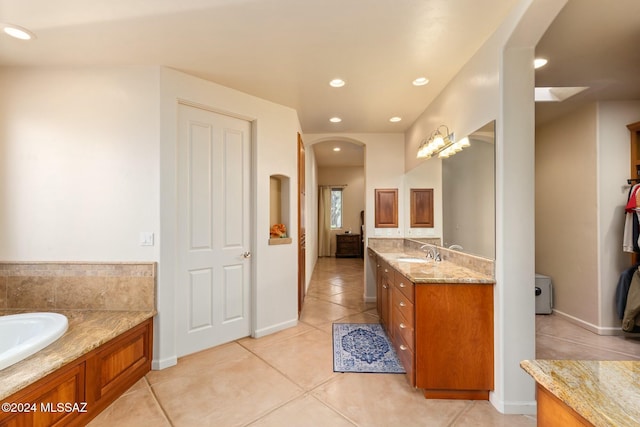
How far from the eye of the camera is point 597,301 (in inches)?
128

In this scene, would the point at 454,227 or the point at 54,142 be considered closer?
the point at 54,142

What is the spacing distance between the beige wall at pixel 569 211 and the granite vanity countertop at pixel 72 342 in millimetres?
4703

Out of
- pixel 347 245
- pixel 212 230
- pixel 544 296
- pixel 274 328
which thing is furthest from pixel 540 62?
pixel 347 245

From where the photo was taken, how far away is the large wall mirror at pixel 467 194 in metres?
2.14

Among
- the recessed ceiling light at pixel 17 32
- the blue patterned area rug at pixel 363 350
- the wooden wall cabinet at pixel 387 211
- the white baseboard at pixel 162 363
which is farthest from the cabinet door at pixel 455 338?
the recessed ceiling light at pixel 17 32

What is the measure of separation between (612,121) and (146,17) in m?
4.67

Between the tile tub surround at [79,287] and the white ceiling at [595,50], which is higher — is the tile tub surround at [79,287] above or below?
below

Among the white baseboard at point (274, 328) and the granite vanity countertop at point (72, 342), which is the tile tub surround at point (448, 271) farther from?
the granite vanity countertop at point (72, 342)

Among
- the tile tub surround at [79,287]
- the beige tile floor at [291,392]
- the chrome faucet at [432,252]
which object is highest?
the chrome faucet at [432,252]

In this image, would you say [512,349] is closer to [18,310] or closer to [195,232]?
[195,232]

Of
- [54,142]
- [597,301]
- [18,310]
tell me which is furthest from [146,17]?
[597,301]

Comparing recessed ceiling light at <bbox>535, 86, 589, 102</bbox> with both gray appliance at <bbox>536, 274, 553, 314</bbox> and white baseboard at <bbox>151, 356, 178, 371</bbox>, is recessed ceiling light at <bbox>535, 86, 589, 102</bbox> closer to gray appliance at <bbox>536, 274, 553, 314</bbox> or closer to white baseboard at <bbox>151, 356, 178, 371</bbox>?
gray appliance at <bbox>536, 274, 553, 314</bbox>

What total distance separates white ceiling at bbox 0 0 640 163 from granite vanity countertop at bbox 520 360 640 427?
1957 mm

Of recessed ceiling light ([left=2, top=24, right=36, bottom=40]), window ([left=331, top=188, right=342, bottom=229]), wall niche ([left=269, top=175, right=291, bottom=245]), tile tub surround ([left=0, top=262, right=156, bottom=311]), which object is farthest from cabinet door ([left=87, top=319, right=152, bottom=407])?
window ([left=331, top=188, right=342, bottom=229])
